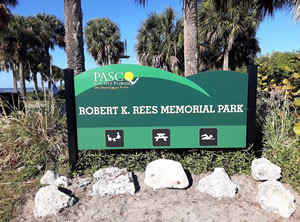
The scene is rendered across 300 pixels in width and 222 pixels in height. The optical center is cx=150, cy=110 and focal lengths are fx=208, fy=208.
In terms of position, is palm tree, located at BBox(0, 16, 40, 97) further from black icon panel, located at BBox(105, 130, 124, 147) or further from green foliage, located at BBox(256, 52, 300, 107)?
green foliage, located at BBox(256, 52, 300, 107)

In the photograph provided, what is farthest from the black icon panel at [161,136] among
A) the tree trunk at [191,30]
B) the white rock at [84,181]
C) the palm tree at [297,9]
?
the palm tree at [297,9]

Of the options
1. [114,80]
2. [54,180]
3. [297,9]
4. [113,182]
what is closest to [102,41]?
[297,9]

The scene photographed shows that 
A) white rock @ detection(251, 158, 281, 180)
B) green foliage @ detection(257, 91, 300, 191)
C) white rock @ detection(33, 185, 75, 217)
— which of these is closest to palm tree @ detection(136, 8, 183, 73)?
green foliage @ detection(257, 91, 300, 191)

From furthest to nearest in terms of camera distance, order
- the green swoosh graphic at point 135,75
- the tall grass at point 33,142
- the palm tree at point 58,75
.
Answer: the palm tree at point 58,75 < the tall grass at point 33,142 < the green swoosh graphic at point 135,75

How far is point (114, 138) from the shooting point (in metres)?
3.10

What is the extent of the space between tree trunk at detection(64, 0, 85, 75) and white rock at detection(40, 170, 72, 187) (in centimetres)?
256

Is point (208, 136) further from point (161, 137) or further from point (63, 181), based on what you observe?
point (63, 181)

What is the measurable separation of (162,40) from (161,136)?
1630 cm

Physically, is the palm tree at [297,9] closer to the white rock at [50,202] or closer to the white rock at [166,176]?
the white rock at [166,176]

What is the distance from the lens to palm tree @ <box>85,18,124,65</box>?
82.1ft

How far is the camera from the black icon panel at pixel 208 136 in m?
3.08

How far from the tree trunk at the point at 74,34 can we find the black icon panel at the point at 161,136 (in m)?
2.66

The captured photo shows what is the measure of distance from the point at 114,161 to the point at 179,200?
1199 mm

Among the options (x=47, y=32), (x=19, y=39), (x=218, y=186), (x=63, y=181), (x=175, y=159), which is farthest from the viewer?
(x=47, y=32)
